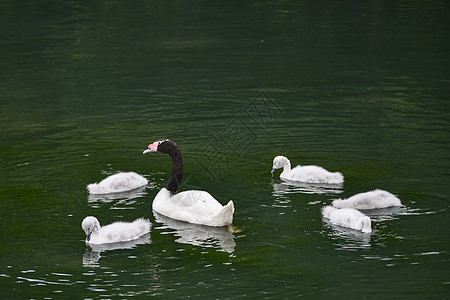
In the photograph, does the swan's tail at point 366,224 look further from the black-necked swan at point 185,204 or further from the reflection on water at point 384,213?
the black-necked swan at point 185,204

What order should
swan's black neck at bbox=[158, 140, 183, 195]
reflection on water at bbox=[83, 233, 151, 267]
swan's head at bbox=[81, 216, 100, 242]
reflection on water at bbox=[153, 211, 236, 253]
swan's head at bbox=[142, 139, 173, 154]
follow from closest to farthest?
1. reflection on water at bbox=[83, 233, 151, 267]
2. swan's head at bbox=[81, 216, 100, 242]
3. reflection on water at bbox=[153, 211, 236, 253]
4. swan's black neck at bbox=[158, 140, 183, 195]
5. swan's head at bbox=[142, 139, 173, 154]

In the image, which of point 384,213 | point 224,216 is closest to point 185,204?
point 224,216

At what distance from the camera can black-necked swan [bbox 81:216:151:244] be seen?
9.82 m

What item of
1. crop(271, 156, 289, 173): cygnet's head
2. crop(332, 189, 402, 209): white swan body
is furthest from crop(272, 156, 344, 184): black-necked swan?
crop(332, 189, 402, 209): white swan body

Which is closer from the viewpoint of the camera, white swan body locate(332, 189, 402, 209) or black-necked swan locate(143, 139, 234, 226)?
black-necked swan locate(143, 139, 234, 226)

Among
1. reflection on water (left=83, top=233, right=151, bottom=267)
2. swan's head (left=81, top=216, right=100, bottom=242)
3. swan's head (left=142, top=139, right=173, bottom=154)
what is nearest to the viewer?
reflection on water (left=83, top=233, right=151, bottom=267)

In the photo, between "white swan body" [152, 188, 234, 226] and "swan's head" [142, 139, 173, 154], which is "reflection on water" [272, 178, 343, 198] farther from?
"swan's head" [142, 139, 173, 154]

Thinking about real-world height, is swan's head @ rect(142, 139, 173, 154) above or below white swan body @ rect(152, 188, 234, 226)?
above

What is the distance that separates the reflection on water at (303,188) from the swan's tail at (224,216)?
1.50 meters

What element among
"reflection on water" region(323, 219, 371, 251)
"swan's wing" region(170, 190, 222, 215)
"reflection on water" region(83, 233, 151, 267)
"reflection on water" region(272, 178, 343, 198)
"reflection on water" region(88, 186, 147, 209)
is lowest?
"reflection on water" region(323, 219, 371, 251)

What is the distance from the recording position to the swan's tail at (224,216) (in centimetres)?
1007

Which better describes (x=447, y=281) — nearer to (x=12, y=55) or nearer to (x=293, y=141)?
(x=293, y=141)

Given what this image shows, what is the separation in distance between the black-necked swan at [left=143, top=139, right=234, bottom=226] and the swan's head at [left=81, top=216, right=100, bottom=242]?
1.25m

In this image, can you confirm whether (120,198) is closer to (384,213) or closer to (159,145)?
(159,145)
